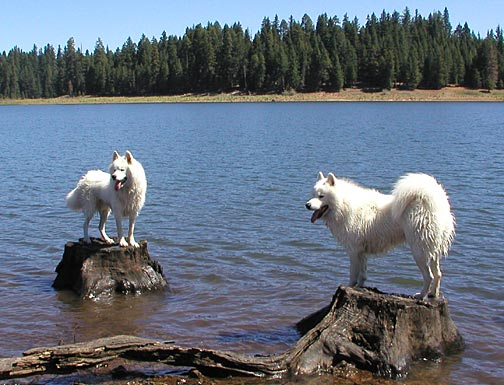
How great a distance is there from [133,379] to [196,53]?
161 metres

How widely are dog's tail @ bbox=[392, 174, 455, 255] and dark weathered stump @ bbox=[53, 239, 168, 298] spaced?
565 centimetres

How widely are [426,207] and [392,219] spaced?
674 millimetres

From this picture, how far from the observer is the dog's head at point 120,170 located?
1150 centimetres

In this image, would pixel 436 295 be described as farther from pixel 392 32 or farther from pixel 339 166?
pixel 392 32

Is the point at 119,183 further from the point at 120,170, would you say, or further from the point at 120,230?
the point at 120,230

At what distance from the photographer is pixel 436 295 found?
30.3ft

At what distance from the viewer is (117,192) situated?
11992mm

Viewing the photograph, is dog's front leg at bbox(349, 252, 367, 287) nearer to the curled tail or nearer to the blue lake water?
the blue lake water

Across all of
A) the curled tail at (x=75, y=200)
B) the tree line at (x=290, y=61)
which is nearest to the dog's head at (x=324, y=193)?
the curled tail at (x=75, y=200)

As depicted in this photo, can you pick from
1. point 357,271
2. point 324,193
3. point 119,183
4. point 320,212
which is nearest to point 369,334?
point 357,271

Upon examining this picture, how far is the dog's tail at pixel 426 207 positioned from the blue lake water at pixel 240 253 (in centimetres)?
186

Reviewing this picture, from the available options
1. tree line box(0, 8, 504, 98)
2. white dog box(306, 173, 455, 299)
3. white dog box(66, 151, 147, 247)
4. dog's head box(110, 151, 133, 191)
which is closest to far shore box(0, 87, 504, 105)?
tree line box(0, 8, 504, 98)

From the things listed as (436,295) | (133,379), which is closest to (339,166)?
(436,295)

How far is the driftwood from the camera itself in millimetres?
7352
